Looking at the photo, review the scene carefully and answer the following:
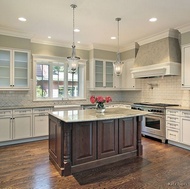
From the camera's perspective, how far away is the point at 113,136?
3281 millimetres

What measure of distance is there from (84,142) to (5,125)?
8.22 feet

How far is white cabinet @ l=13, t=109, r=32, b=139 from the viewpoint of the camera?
441cm

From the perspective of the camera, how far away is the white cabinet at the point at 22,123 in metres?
4.41

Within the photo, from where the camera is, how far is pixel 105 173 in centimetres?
288

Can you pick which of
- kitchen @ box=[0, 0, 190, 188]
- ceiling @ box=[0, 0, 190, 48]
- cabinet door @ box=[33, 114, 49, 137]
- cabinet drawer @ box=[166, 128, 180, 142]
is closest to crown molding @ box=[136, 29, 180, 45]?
kitchen @ box=[0, 0, 190, 188]

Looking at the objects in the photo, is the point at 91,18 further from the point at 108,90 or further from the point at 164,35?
the point at 108,90

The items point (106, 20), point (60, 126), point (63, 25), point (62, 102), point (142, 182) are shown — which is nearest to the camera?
point (142, 182)

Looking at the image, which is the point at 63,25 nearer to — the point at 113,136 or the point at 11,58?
the point at 11,58

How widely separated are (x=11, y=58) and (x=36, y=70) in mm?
858

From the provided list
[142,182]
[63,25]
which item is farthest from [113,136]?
[63,25]

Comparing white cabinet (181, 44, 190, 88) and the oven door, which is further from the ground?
white cabinet (181, 44, 190, 88)

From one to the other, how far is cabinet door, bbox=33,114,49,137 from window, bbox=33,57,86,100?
77 cm

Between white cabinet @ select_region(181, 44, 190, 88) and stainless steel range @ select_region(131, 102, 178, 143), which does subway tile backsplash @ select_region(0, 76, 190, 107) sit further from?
stainless steel range @ select_region(131, 102, 178, 143)

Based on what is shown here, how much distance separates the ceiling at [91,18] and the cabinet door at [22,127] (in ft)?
7.64
